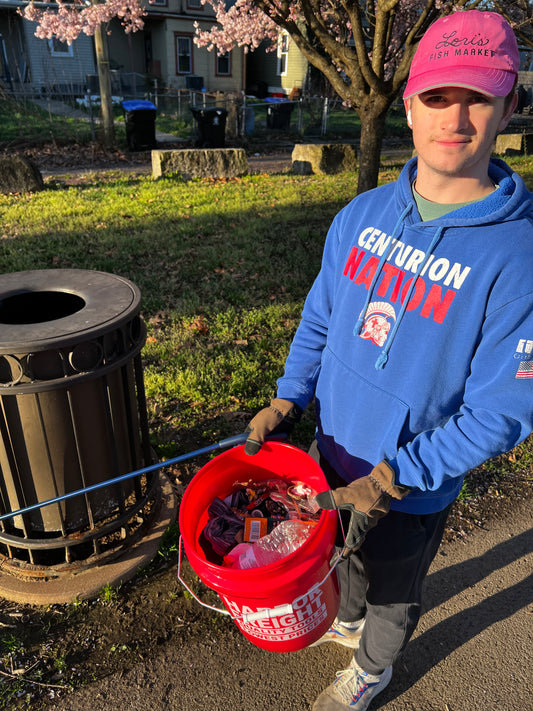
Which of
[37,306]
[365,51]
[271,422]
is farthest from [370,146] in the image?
[271,422]

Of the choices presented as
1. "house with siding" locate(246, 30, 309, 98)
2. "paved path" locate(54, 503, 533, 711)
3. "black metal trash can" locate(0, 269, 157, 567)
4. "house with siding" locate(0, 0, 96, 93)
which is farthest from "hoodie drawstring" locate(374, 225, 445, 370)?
"house with siding" locate(246, 30, 309, 98)

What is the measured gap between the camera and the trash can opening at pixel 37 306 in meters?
2.75

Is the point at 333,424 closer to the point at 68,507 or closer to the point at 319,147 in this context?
the point at 68,507

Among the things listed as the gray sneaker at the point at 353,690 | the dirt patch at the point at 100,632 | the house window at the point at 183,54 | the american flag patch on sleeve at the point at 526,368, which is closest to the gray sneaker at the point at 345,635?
the gray sneaker at the point at 353,690

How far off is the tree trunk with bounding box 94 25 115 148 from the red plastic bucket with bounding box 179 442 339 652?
13492mm

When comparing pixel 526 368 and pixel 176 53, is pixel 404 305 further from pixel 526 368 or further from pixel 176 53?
pixel 176 53

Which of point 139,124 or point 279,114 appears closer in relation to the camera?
point 139,124

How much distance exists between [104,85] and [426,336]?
14.3 meters

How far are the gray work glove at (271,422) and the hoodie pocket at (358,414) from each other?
0.14 m

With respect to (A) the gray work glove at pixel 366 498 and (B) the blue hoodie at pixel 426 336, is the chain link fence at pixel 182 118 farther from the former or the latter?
(A) the gray work glove at pixel 366 498

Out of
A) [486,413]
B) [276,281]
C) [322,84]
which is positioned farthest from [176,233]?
[322,84]

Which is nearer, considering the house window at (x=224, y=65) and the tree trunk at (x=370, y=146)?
the tree trunk at (x=370, y=146)

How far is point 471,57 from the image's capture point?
5.05ft

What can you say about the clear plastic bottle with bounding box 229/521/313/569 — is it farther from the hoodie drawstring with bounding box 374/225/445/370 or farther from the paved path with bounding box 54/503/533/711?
the paved path with bounding box 54/503/533/711
